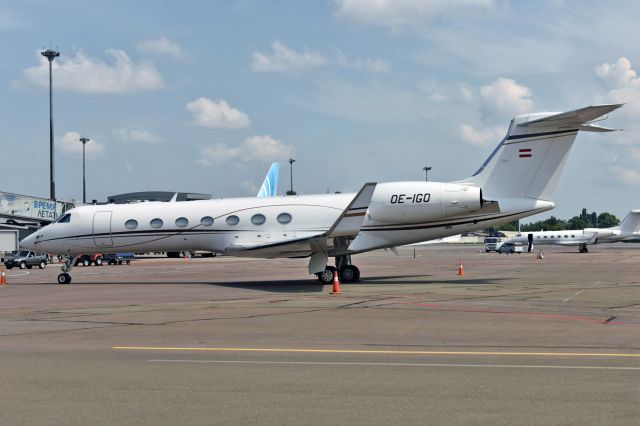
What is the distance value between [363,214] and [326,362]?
14.6m

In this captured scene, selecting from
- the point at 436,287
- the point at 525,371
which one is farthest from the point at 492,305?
the point at 525,371

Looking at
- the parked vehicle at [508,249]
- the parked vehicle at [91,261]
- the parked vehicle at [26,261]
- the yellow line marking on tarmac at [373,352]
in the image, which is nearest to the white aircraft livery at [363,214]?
the yellow line marking on tarmac at [373,352]

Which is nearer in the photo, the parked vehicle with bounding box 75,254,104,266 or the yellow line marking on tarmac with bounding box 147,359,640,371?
the yellow line marking on tarmac with bounding box 147,359,640,371

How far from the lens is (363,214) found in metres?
24.0

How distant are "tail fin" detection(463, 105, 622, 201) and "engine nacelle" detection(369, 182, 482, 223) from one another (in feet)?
3.79

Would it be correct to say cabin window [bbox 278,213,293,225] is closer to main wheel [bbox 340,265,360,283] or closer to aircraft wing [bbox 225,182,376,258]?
aircraft wing [bbox 225,182,376,258]

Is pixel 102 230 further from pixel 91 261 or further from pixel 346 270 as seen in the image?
pixel 91 261

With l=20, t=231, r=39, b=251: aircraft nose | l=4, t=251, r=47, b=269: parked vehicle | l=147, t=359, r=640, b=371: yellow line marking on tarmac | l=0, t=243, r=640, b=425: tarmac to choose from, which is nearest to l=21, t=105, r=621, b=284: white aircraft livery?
l=20, t=231, r=39, b=251: aircraft nose

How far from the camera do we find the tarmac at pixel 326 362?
6.82m

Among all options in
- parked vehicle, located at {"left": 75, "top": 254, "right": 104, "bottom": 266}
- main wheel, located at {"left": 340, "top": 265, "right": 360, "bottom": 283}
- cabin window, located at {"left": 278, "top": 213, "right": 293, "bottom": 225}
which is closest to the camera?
main wheel, located at {"left": 340, "top": 265, "right": 360, "bottom": 283}

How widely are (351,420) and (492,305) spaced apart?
11.5 m

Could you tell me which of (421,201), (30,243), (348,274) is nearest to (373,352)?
(421,201)

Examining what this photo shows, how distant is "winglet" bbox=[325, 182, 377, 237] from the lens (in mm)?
23438

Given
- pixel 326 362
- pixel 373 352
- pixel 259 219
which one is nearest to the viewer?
pixel 326 362
